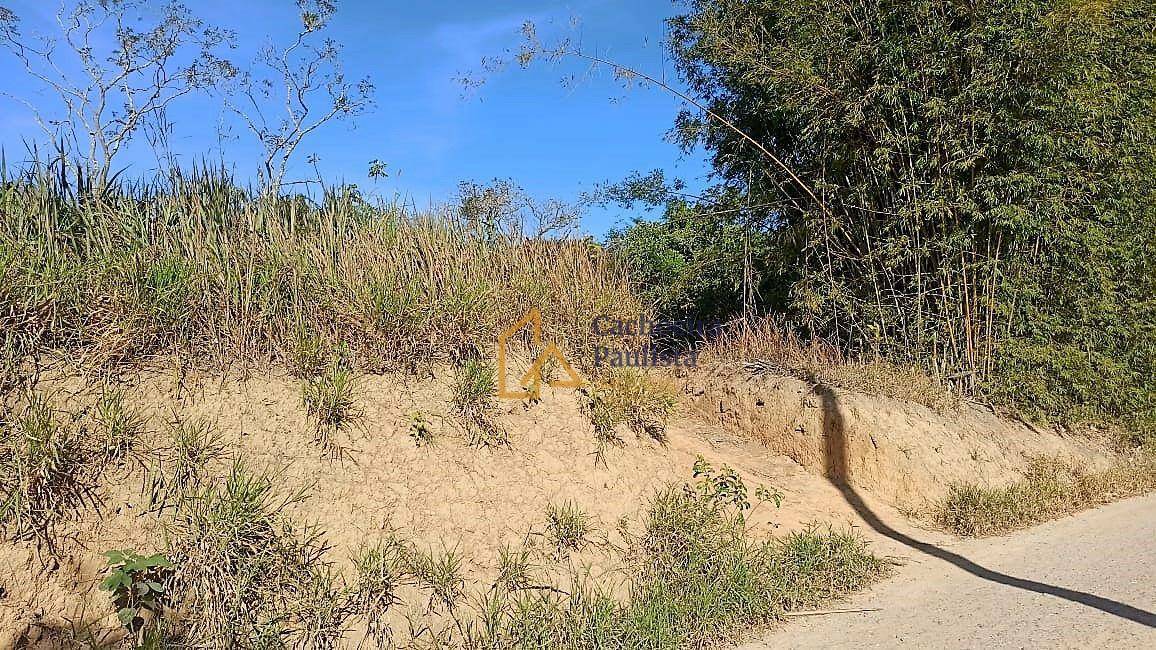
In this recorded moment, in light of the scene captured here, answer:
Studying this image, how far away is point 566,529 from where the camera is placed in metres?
5.00

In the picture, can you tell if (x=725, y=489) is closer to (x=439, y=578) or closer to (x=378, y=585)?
(x=439, y=578)

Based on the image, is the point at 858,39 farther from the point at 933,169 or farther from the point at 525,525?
the point at 525,525

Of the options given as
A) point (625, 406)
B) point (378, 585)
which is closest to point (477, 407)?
point (625, 406)

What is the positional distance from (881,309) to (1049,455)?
7.00ft

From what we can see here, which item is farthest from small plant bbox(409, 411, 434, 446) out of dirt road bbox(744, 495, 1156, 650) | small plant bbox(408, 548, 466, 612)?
dirt road bbox(744, 495, 1156, 650)

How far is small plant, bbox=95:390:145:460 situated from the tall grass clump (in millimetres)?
375

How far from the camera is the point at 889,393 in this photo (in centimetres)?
741

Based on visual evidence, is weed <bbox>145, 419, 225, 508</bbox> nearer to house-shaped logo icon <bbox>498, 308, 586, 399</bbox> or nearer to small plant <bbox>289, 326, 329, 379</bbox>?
small plant <bbox>289, 326, 329, 379</bbox>

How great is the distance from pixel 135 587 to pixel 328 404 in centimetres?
147

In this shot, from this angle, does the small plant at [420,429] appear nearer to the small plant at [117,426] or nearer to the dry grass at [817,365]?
the small plant at [117,426]

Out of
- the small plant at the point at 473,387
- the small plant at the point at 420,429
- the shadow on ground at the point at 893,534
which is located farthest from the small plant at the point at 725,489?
the small plant at the point at 420,429

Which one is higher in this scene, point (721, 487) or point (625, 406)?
point (625, 406)

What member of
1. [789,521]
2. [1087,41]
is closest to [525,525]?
[789,521]

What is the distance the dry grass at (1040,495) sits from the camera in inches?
250
